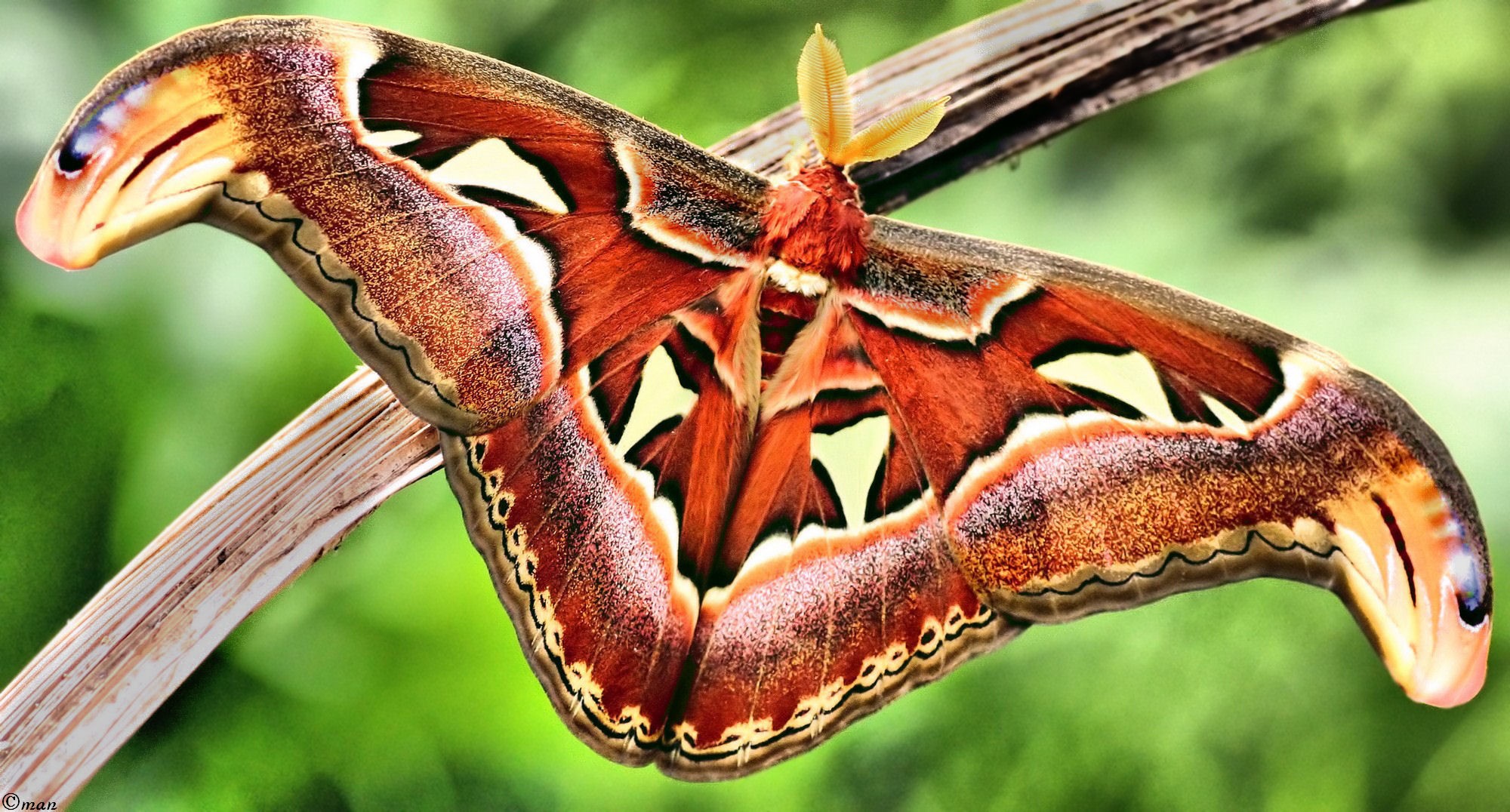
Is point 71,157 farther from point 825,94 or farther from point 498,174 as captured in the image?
point 825,94

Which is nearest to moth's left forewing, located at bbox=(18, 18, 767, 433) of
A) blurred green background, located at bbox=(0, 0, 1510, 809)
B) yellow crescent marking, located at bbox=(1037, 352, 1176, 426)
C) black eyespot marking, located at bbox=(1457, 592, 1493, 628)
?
yellow crescent marking, located at bbox=(1037, 352, 1176, 426)

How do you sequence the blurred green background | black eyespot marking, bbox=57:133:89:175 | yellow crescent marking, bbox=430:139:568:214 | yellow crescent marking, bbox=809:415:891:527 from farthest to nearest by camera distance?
the blurred green background, yellow crescent marking, bbox=809:415:891:527, yellow crescent marking, bbox=430:139:568:214, black eyespot marking, bbox=57:133:89:175

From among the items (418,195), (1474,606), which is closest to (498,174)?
(418,195)

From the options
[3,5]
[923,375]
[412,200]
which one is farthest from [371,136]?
[3,5]

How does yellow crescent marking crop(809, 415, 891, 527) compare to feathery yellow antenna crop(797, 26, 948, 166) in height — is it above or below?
below

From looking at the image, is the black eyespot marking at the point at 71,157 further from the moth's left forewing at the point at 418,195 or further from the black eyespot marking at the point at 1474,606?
the black eyespot marking at the point at 1474,606

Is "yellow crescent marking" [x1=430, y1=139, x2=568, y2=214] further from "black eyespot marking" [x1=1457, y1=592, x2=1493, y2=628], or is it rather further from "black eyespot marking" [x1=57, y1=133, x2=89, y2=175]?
"black eyespot marking" [x1=1457, y1=592, x2=1493, y2=628]
